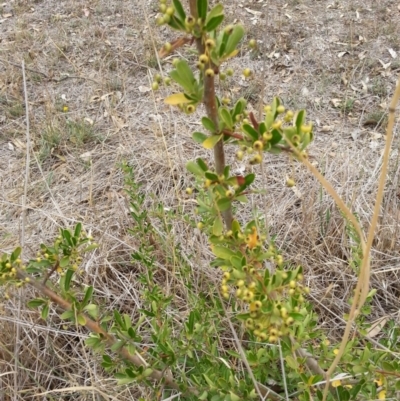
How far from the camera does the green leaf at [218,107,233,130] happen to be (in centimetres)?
85

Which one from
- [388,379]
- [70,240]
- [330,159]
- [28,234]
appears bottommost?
[330,159]

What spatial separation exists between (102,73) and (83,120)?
0.59 m

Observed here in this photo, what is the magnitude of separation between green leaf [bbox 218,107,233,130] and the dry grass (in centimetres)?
56

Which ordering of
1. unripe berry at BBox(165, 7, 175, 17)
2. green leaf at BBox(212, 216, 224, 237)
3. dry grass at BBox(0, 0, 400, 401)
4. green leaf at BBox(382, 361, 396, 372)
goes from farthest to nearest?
1. dry grass at BBox(0, 0, 400, 401)
2. green leaf at BBox(382, 361, 396, 372)
3. green leaf at BBox(212, 216, 224, 237)
4. unripe berry at BBox(165, 7, 175, 17)

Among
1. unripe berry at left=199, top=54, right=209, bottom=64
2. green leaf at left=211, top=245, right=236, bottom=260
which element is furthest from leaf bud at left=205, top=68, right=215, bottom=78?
green leaf at left=211, top=245, right=236, bottom=260

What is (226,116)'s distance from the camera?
85 centimetres

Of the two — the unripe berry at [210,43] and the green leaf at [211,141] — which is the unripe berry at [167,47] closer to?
the unripe berry at [210,43]

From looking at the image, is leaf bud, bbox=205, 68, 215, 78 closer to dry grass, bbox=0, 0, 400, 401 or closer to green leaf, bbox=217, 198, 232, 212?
green leaf, bbox=217, 198, 232, 212

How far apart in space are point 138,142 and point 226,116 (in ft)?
7.03

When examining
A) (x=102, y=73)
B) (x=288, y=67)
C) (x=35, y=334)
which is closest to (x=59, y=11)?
(x=102, y=73)

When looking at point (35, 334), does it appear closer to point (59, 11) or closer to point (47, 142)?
point (47, 142)

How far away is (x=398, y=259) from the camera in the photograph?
204 cm

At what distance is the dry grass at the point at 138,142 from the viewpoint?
1949mm

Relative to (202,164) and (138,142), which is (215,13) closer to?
(202,164)
